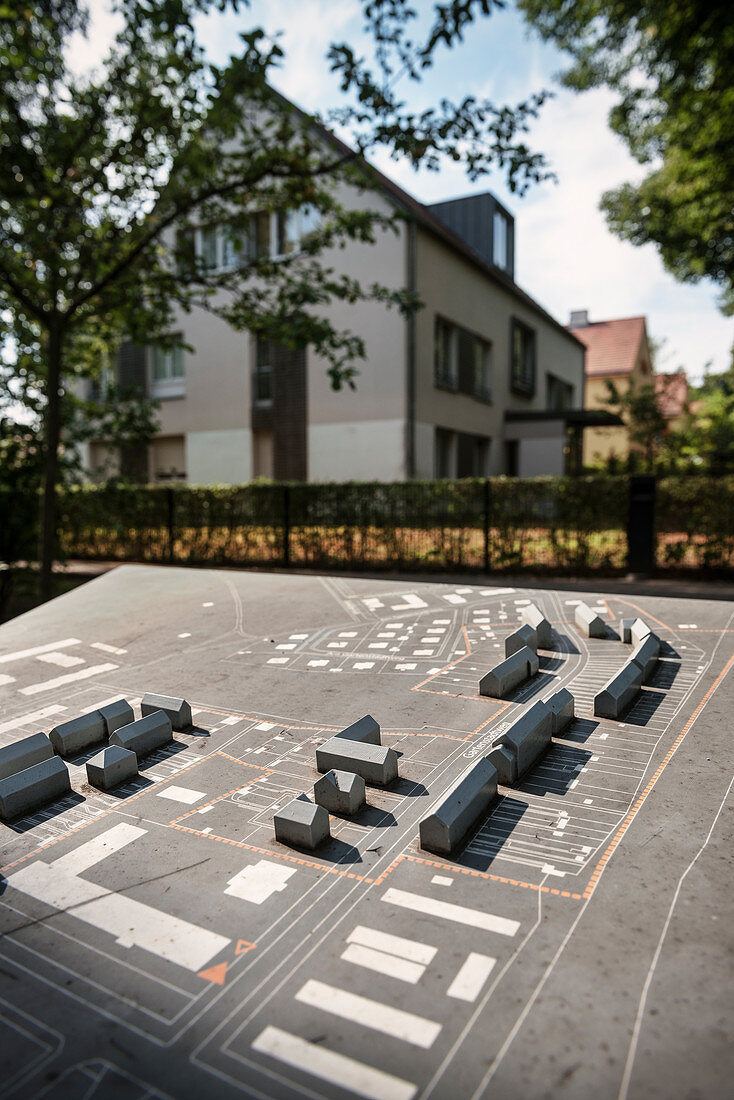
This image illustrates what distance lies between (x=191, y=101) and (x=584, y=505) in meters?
7.56

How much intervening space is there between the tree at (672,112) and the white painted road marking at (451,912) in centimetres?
1312

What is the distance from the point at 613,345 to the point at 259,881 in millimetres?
41865

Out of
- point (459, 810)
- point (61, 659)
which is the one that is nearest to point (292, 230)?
point (61, 659)

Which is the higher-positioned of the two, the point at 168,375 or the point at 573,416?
the point at 168,375

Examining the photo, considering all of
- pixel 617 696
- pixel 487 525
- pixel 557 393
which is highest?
pixel 557 393

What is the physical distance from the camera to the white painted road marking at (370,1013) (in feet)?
3.27

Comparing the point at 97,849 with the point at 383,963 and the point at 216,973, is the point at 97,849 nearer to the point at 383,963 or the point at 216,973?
the point at 216,973

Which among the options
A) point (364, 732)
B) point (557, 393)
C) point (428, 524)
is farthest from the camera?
point (557, 393)

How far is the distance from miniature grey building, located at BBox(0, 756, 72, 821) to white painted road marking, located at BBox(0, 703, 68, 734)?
453 millimetres

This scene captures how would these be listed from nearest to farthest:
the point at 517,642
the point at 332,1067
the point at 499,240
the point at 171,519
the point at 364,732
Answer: the point at 332,1067 → the point at 364,732 → the point at 517,642 → the point at 171,519 → the point at 499,240

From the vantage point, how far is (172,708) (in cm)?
210

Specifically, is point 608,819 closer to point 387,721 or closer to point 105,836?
point 387,721

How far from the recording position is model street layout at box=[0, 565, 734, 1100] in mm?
963

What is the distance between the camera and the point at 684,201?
14.4m
